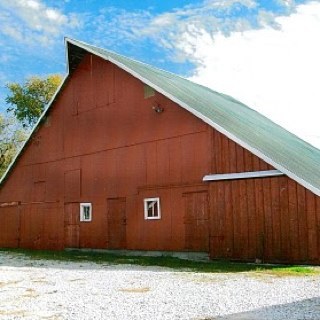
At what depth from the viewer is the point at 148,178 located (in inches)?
692

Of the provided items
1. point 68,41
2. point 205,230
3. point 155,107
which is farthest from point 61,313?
point 68,41

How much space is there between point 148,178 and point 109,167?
2195 millimetres

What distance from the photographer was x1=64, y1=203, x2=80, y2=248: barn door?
65.8 ft

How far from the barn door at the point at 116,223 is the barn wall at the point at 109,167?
0.04 m

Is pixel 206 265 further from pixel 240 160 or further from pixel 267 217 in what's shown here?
pixel 240 160

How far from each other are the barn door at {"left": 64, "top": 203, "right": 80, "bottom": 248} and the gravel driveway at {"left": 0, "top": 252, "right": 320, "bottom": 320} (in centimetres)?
749

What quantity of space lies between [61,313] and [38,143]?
1624 centimetres

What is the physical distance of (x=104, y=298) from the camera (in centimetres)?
821

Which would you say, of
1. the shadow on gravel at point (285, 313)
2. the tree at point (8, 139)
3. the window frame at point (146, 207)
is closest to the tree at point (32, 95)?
the tree at point (8, 139)

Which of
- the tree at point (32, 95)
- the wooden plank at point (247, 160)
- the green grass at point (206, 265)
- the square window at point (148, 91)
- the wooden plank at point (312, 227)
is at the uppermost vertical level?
the tree at point (32, 95)

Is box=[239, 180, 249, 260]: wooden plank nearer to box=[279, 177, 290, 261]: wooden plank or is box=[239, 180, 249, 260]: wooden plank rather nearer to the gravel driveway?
box=[279, 177, 290, 261]: wooden plank

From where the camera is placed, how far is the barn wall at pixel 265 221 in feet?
43.7

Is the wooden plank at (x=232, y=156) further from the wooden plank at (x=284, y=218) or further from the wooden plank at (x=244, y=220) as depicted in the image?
the wooden plank at (x=284, y=218)

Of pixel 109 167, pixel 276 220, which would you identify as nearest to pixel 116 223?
pixel 109 167
